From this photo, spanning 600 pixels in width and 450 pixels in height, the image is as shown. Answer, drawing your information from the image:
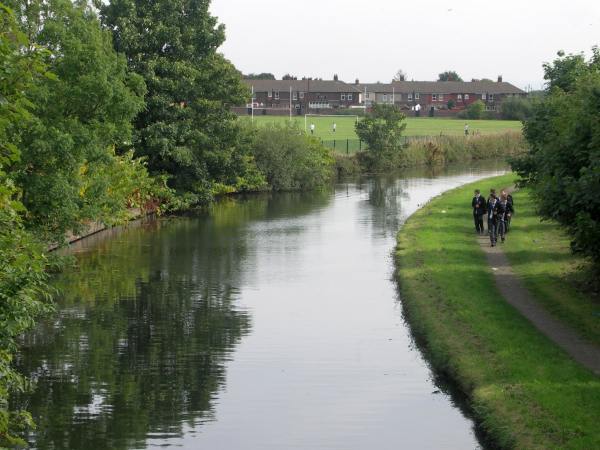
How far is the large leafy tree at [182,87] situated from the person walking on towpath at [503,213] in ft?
62.9

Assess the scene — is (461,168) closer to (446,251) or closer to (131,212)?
(131,212)

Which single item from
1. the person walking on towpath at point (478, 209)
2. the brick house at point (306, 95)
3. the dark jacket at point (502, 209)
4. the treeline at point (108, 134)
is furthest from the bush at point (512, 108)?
the dark jacket at point (502, 209)

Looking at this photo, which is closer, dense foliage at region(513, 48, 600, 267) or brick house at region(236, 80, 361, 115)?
dense foliage at region(513, 48, 600, 267)

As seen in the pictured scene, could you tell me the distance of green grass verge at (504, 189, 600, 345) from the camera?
83.3 ft

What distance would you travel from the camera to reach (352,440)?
18672mm

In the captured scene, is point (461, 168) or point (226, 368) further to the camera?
point (461, 168)

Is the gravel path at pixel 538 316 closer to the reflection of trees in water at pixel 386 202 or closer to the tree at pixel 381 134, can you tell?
the reflection of trees in water at pixel 386 202

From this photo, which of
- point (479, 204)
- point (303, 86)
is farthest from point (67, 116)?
point (303, 86)

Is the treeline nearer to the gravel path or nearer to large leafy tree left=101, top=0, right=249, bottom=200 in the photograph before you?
large leafy tree left=101, top=0, right=249, bottom=200

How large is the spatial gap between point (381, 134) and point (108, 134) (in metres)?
49.8

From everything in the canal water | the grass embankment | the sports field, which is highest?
the sports field

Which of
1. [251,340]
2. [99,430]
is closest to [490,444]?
[99,430]

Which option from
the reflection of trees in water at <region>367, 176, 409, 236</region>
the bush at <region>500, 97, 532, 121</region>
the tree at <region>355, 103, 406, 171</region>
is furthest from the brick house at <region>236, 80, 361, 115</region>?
the reflection of trees in water at <region>367, 176, 409, 236</region>

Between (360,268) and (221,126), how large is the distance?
2125 centimetres
